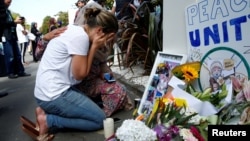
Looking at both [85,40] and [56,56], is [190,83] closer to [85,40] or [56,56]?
[85,40]

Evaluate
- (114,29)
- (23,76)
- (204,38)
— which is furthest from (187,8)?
(23,76)

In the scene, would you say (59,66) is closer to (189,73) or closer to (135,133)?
(189,73)

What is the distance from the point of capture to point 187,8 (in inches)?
115

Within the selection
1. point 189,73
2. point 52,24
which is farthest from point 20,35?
point 189,73

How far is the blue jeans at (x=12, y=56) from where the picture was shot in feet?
24.9

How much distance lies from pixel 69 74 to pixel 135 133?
132 centimetres

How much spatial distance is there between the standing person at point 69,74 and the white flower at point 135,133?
3.49 ft

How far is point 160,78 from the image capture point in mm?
3199

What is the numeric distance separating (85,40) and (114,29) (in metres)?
0.34

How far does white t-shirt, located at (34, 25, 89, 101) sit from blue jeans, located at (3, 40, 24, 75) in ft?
14.8

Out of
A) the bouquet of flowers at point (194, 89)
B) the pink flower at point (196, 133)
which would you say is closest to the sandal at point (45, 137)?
the bouquet of flowers at point (194, 89)

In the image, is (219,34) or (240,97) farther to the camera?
(219,34)

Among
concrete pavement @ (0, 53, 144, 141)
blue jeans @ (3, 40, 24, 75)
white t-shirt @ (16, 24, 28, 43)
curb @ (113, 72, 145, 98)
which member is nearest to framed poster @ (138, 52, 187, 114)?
concrete pavement @ (0, 53, 144, 141)

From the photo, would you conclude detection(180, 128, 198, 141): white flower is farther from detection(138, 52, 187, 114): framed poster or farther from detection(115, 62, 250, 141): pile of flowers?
detection(138, 52, 187, 114): framed poster
